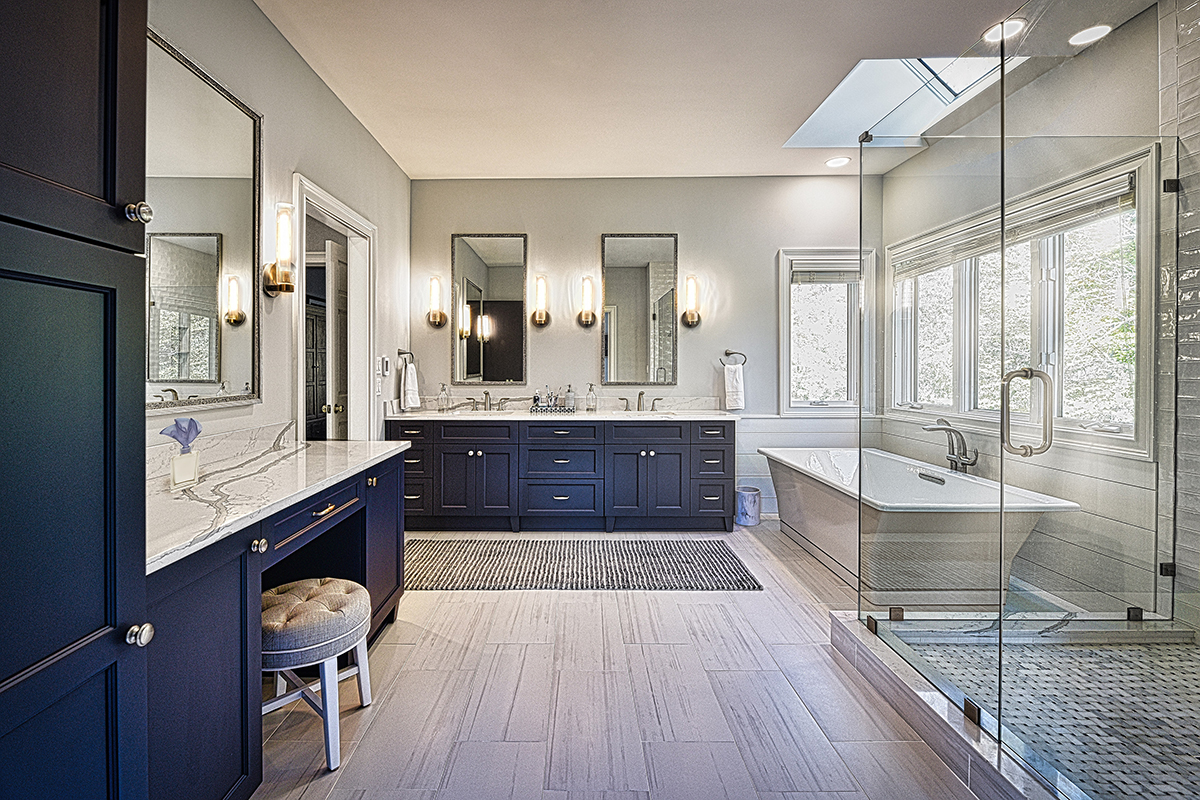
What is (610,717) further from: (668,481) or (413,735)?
(668,481)

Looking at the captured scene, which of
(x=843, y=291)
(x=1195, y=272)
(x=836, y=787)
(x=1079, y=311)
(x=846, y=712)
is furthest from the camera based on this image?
(x=843, y=291)

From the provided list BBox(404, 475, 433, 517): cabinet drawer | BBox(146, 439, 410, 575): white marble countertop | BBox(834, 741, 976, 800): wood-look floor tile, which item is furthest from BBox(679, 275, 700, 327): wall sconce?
BBox(834, 741, 976, 800): wood-look floor tile

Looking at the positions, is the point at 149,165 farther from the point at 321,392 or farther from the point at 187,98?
the point at 321,392

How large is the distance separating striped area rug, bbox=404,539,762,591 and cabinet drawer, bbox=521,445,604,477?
0.48 meters

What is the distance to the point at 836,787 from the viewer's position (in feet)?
5.89

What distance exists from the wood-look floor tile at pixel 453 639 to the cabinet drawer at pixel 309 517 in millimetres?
699

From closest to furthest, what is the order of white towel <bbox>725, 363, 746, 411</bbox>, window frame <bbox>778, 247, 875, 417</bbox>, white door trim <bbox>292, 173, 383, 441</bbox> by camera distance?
white door trim <bbox>292, 173, 383, 441</bbox>
white towel <bbox>725, 363, 746, 411</bbox>
window frame <bbox>778, 247, 875, 417</bbox>

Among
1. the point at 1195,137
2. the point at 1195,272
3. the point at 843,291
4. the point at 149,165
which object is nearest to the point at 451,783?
the point at 149,165

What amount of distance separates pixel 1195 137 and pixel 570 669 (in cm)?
248

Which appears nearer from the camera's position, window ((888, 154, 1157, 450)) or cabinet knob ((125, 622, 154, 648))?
cabinet knob ((125, 622, 154, 648))

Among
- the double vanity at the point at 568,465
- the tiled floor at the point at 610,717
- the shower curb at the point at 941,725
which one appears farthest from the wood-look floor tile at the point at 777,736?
the double vanity at the point at 568,465

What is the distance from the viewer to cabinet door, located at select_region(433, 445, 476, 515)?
4.61 meters

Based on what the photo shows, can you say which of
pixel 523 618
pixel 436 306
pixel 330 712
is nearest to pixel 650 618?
pixel 523 618

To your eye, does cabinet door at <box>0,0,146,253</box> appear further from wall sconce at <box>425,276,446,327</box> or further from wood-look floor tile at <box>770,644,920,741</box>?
wall sconce at <box>425,276,446,327</box>
